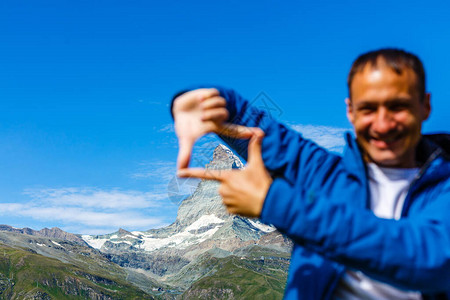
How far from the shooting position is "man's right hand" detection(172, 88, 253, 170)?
3.29 metres

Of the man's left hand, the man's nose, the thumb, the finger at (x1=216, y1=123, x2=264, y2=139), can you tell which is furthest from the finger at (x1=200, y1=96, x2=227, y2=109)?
the man's nose

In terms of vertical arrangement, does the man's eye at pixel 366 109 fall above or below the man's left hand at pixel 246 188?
above

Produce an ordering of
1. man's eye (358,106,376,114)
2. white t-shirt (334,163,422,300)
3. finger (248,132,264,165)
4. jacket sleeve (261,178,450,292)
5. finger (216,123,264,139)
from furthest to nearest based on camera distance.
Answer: finger (216,123,264,139)
white t-shirt (334,163,422,300)
man's eye (358,106,376,114)
finger (248,132,264,165)
jacket sleeve (261,178,450,292)

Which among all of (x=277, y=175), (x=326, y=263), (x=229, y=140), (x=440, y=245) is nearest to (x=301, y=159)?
(x=277, y=175)

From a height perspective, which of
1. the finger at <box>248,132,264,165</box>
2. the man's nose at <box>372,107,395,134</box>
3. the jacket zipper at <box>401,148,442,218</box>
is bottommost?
the jacket zipper at <box>401,148,442,218</box>

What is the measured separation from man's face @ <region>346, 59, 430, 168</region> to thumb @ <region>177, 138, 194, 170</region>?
1.25 m

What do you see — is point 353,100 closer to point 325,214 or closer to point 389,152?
point 389,152

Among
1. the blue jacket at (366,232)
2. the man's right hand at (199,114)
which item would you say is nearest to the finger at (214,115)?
the man's right hand at (199,114)

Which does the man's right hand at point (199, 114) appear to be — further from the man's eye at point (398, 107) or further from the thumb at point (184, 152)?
Result: the man's eye at point (398, 107)

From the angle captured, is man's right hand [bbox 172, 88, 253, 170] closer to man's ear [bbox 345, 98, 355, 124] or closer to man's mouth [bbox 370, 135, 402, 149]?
man's ear [bbox 345, 98, 355, 124]

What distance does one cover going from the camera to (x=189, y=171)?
9.54 ft

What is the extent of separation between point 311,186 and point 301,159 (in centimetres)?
26

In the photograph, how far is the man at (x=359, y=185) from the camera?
8.17 ft

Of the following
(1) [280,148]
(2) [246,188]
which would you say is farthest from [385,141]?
(2) [246,188]
